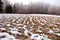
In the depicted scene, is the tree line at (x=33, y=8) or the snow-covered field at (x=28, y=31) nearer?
the snow-covered field at (x=28, y=31)

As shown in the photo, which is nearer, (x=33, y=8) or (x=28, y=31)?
(x=28, y=31)

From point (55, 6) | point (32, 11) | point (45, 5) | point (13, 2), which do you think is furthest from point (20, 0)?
point (55, 6)

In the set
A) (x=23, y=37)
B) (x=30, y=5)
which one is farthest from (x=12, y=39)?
(x=30, y=5)

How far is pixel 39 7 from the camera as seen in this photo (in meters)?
3.33

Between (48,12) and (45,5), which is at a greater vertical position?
(45,5)

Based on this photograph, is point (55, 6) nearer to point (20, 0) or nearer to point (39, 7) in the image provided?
point (39, 7)

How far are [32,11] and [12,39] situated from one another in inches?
104

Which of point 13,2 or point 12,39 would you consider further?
point 13,2

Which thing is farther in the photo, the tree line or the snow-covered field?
the tree line

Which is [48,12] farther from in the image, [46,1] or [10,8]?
[10,8]

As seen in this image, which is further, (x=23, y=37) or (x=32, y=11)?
(x=32, y=11)

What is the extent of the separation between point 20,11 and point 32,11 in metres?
0.36

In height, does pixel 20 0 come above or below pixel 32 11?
above

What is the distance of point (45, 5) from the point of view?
341 cm
